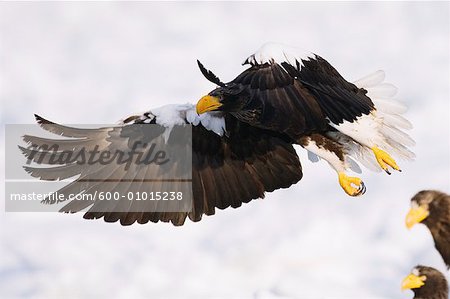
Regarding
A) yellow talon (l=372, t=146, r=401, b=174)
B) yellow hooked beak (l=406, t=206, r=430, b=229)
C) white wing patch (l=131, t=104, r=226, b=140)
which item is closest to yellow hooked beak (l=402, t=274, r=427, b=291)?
yellow hooked beak (l=406, t=206, r=430, b=229)

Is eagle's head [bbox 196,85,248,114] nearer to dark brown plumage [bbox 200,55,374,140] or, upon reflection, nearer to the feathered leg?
dark brown plumage [bbox 200,55,374,140]

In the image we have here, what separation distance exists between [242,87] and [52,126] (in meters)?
2.23

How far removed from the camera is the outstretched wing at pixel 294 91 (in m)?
9.52

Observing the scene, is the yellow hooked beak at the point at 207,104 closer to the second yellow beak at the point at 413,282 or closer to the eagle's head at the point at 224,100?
the eagle's head at the point at 224,100

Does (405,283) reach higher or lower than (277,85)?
lower

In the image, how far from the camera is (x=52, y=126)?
10.7m

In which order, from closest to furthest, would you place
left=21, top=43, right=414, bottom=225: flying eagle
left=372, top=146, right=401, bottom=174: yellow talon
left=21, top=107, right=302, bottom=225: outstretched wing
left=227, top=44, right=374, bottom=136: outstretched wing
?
left=227, top=44, right=374, bottom=136: outstretched wing
left=21, top=43, right=414, bottom=225: flying eagle
left=372, top=146, right=401, bottom=174: yellow talon
left=21, top=107, right=302, bottom=225: outstretched wing

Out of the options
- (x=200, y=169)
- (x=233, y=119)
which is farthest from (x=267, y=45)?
(x=200, y=169)

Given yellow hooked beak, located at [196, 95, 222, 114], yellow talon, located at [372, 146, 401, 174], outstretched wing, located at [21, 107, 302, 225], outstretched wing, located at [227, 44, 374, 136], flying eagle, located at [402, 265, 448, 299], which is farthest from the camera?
outstretched wing, located at [21, 107, 302, 225]

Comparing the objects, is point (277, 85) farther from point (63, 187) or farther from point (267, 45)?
point (63, 187)

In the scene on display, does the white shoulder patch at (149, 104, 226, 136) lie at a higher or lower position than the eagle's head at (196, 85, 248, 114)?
higher

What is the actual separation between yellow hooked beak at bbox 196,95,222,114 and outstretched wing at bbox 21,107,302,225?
2.72 ft

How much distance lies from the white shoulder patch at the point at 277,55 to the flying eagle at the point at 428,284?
2.40 metres

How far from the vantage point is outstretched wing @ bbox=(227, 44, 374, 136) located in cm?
952
